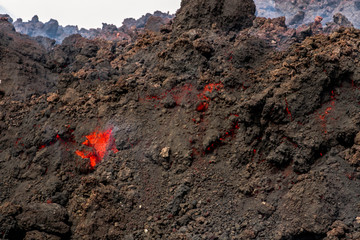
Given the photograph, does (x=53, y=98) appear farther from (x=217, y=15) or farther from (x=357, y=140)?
(x=357, y=140)

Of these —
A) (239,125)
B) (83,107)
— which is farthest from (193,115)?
(83,107)

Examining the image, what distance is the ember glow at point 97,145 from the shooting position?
7.93m

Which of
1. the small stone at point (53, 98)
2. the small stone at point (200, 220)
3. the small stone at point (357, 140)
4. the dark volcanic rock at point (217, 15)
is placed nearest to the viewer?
the small stone at point (357, 140)

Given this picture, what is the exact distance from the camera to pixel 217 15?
37.1 feet

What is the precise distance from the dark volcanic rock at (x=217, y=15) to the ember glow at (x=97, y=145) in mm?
5631

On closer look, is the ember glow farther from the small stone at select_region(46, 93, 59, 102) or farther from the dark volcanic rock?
the dark volcanic rock

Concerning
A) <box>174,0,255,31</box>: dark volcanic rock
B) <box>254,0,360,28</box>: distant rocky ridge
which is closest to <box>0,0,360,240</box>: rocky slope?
<box>174,0,255,31</box>: dark volcanic rock

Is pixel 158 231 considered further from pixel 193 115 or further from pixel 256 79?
pixel 256 79

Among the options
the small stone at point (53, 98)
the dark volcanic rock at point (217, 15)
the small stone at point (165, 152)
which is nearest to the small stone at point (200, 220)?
the small stone at point (165, 152)

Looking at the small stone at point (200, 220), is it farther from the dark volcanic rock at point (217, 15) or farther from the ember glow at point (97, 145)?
the dark volcanic rock at point (217, 15)

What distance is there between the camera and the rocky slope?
17.7 feet

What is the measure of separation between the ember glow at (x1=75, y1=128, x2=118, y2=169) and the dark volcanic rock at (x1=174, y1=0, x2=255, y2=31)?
563 centimetres

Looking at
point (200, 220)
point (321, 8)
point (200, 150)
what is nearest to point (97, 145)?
point (200, 150)

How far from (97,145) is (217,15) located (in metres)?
6.82
